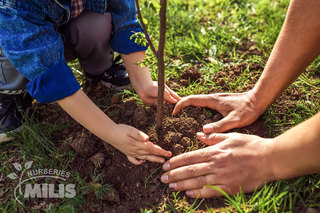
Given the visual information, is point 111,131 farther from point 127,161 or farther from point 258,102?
point 258,102

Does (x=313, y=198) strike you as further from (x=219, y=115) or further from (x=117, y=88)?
(x=117, y=88)

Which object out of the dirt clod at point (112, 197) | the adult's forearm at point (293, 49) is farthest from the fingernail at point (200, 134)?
the dirt clod at point (112, 197)

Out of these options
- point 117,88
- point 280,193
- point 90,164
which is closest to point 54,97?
point 90,164

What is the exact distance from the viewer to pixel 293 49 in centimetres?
184

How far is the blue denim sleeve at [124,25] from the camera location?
232 centimetres

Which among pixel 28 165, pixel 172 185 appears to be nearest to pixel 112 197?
pixel 172 185

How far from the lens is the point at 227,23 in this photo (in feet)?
10.4

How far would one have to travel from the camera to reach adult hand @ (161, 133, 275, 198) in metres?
1.61

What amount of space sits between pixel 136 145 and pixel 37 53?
0.80 metres

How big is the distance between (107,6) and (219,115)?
1244mm

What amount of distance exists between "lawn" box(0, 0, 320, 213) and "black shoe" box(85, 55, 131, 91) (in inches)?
3.0

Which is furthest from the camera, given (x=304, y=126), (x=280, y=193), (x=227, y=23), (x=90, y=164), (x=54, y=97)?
(x=227, y=23)

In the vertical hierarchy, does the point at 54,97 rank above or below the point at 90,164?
above

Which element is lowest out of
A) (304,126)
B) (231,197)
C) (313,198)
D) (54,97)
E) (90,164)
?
(90,164)
